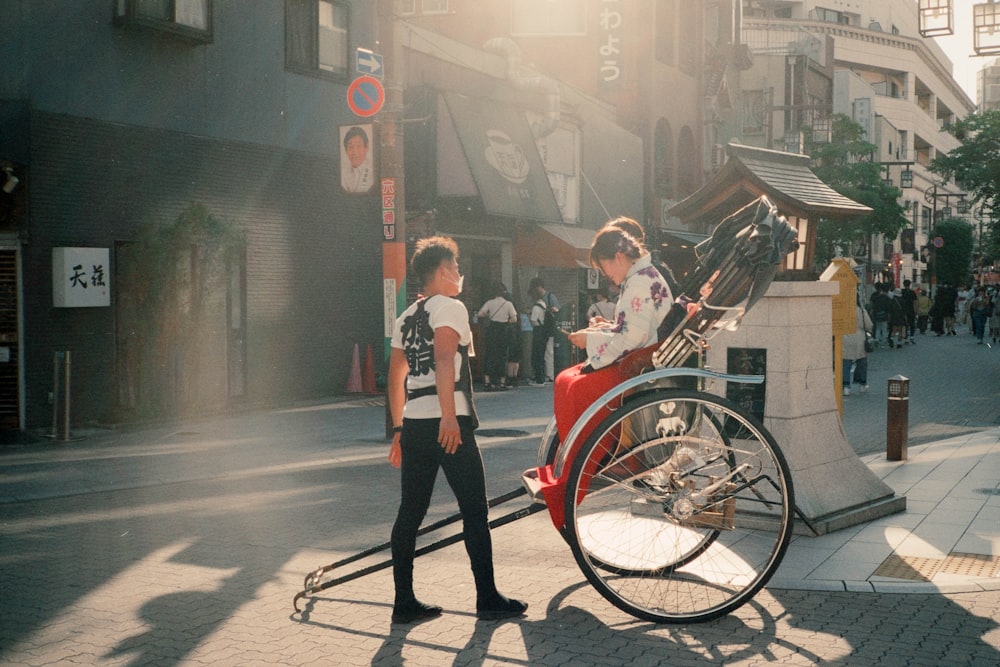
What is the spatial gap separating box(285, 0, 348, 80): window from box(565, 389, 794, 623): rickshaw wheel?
12746 millimetres

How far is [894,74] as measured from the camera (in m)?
80.0

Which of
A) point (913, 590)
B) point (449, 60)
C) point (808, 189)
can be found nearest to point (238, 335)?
point (449, 60)

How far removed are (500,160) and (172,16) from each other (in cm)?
807

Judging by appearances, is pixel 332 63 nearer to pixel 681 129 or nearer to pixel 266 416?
pixel 266 416

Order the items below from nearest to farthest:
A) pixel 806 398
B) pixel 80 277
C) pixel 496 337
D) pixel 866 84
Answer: pixel 806 398
pixel 80 277
pixel 496 337
pixel 866 84

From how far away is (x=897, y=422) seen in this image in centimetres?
969

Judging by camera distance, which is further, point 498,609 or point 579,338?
point 579,338

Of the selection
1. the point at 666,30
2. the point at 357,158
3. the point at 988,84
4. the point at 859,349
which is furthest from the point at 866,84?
the point at 988,84

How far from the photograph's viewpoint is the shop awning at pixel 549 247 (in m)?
22.6

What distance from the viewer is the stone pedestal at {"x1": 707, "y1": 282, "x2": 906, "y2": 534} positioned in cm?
664

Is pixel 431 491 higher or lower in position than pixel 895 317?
lower

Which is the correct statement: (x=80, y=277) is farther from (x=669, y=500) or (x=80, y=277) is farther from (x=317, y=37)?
(x=669, y=500)

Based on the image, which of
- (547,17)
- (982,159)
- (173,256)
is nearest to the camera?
(173,256)

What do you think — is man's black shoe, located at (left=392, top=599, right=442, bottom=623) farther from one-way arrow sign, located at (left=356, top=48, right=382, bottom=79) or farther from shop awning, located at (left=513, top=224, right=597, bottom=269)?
shop awning, located at (left=513, top=224, right=597, bottom=269)
